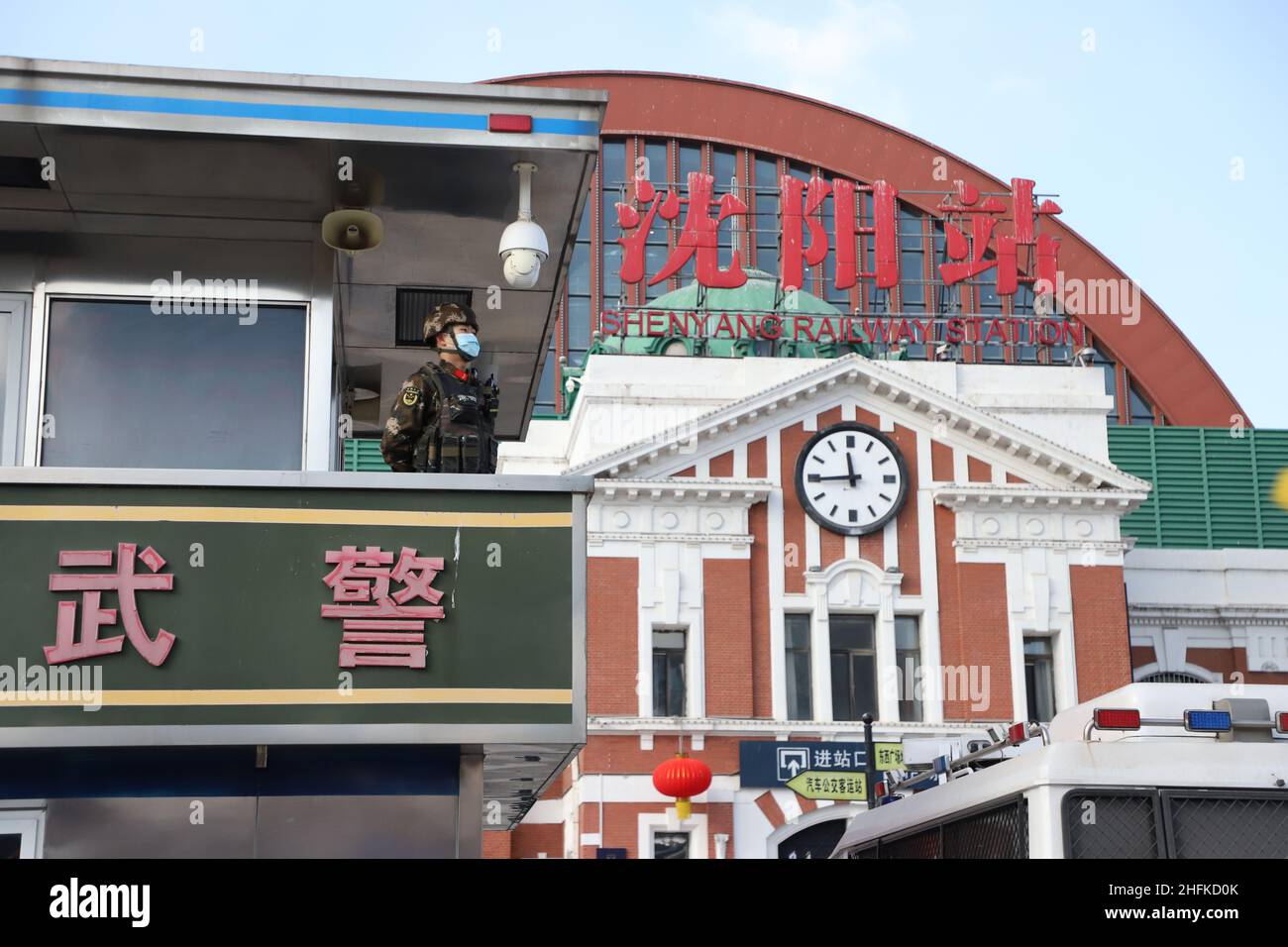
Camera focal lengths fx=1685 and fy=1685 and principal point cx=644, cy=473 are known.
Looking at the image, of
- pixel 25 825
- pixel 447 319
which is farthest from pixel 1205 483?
pixel 25 825

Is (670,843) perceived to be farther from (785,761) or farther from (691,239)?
(691,239)

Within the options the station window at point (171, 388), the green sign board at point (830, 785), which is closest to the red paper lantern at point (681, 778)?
the green sign board at point (830, 785)

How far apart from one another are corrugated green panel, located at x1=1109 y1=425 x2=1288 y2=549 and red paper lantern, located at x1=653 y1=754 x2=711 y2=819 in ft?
69.0

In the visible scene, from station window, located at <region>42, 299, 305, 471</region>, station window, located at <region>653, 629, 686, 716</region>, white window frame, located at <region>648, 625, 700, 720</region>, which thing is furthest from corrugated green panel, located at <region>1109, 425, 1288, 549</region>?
station window, located at <region>42, 299, 305, 471</region>

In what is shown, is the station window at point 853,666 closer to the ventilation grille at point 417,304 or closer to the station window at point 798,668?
the station window at point 798,668

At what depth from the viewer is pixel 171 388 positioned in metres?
10.3

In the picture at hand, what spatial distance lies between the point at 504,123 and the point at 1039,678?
118 ft

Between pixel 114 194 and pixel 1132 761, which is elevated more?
pixel 114 194

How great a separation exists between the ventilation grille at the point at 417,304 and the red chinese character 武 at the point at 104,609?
428cm

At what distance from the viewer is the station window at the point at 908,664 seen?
42000 mm

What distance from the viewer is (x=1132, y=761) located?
860 centimetres
